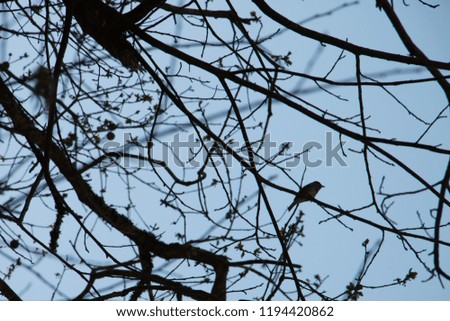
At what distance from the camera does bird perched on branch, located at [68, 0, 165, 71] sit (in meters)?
2.76

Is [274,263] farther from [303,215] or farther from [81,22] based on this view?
[81,22]

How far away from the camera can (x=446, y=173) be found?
7.36 feet

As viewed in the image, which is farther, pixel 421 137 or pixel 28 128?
pixel 28 128

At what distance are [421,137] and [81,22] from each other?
1.82 m

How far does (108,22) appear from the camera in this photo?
281 cm

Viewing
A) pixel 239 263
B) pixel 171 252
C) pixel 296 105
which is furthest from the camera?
pixel 171 252

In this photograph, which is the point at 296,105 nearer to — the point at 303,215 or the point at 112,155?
the point at 303,215

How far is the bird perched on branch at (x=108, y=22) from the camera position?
2764 millimetres

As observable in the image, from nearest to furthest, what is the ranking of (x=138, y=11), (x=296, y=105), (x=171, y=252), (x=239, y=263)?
(x=296, y=105)
(x=138, y=11)
(x=239, y=263)
(x=171, y=252)
